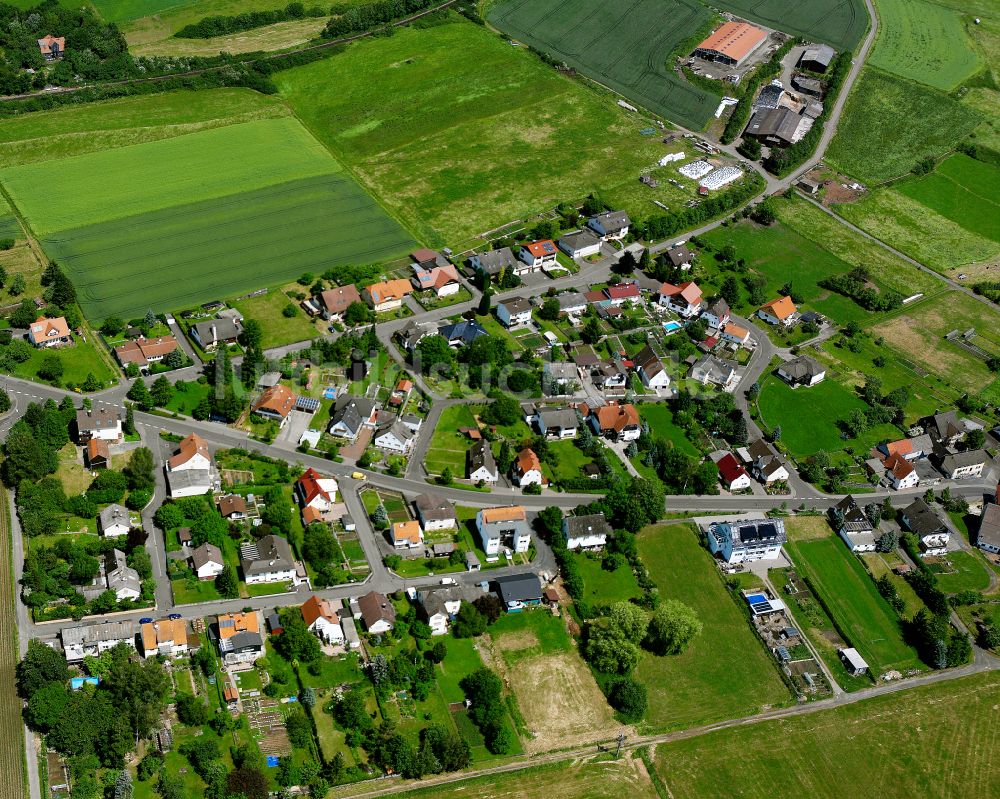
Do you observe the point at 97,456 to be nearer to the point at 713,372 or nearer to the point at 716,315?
the point at 713,372

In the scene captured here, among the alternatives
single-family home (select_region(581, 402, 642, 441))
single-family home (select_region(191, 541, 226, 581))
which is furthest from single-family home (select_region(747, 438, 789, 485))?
single-family home (select_region(191, 541, 226, 581))

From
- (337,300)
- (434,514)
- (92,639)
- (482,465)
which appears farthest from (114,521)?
(337,300)

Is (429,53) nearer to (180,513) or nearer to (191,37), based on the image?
(191,37)

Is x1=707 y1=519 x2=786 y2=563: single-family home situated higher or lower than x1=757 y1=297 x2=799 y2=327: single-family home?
lower

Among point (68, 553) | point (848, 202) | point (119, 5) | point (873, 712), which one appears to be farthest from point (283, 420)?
point (119, 5)

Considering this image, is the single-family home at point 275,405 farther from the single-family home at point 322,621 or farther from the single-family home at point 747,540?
the single-family home at point 747,540

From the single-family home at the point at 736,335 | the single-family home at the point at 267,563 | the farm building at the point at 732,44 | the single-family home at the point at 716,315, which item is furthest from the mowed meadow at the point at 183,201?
the farm building at the point at 732,44

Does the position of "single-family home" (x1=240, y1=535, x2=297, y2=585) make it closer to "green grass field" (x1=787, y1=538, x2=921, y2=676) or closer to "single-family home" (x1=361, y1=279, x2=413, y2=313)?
"single-family home" (x1=361, y1=279, x2=413, y2=313)
